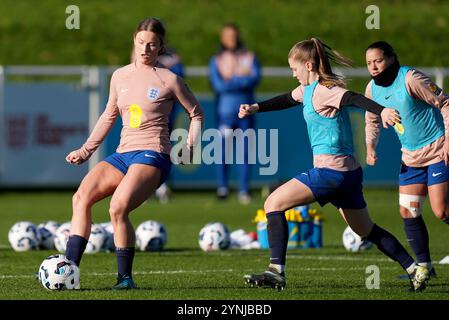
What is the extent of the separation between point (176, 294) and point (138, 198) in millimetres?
869

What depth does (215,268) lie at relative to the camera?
472 inches

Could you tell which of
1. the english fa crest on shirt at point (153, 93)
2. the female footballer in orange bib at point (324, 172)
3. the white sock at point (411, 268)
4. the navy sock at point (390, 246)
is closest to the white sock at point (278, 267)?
the female footballer in orange bib at point (324, 172)

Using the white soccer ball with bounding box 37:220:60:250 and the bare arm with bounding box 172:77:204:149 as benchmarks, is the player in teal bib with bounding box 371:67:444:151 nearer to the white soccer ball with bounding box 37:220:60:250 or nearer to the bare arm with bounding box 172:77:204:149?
the bare arm with bounding box 172:77:204:149

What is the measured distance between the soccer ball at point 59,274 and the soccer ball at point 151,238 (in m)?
3.99

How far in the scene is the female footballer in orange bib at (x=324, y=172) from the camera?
9750 millimetres

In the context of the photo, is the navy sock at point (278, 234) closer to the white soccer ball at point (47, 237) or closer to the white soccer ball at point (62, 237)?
the white soccer ball at point (62, 237)

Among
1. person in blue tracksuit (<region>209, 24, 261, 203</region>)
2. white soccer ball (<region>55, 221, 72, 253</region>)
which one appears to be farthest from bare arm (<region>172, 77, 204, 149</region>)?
person in blue tracksuit (<region>209, 24, 261, 203</region>)

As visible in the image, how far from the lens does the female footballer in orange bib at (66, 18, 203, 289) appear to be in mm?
9984

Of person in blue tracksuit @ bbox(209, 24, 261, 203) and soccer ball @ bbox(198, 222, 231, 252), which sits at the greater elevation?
person in blue tracksuit @ bbox(209, 24, 261, 203)

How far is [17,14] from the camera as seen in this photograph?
32.2 meters

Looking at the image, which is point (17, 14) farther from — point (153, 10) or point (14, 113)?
point (14, 113)

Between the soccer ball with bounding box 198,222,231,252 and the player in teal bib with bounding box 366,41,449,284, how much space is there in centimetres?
330

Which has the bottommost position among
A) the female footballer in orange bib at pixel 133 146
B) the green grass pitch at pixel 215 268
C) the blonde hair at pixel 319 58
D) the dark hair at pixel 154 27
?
the green grass pitch at pixel 215 268

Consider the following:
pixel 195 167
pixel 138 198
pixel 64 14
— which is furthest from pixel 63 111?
pixel 138 198
